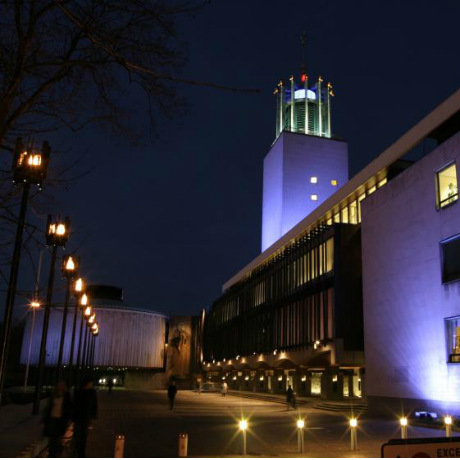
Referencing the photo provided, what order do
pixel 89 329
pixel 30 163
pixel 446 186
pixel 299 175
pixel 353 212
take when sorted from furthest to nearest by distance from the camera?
pixel 299 175 < pixel 89 329 < pixel 353 212 < pixel 446 186 < pixel 30 163

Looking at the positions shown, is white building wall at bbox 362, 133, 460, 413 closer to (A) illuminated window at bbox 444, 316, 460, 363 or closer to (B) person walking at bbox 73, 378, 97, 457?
(A) illuminated window at bbox 444, 316, 460, 363

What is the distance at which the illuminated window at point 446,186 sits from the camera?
26.0 meters

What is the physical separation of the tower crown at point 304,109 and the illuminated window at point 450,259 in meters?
54.4

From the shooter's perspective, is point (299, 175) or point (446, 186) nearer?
point (446, 186)

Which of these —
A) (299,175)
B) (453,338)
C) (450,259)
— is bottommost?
(453,338)

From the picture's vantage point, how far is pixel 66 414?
11.3 meters

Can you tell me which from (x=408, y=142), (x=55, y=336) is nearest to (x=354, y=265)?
(x=408, y=142)

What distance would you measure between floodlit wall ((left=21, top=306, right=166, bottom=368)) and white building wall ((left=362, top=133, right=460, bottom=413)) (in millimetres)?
69658

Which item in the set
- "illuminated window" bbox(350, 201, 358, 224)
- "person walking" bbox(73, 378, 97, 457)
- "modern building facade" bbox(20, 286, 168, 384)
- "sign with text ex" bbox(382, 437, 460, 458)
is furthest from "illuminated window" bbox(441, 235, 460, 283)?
"modern building facade" bbox(20, 286, 168, 384)

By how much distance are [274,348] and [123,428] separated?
112ft

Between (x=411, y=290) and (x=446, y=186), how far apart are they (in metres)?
5.84

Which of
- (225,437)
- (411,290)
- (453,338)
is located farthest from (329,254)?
(225,437)

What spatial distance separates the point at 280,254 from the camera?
56.5 meters

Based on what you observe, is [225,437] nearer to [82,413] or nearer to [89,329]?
[82,413]
